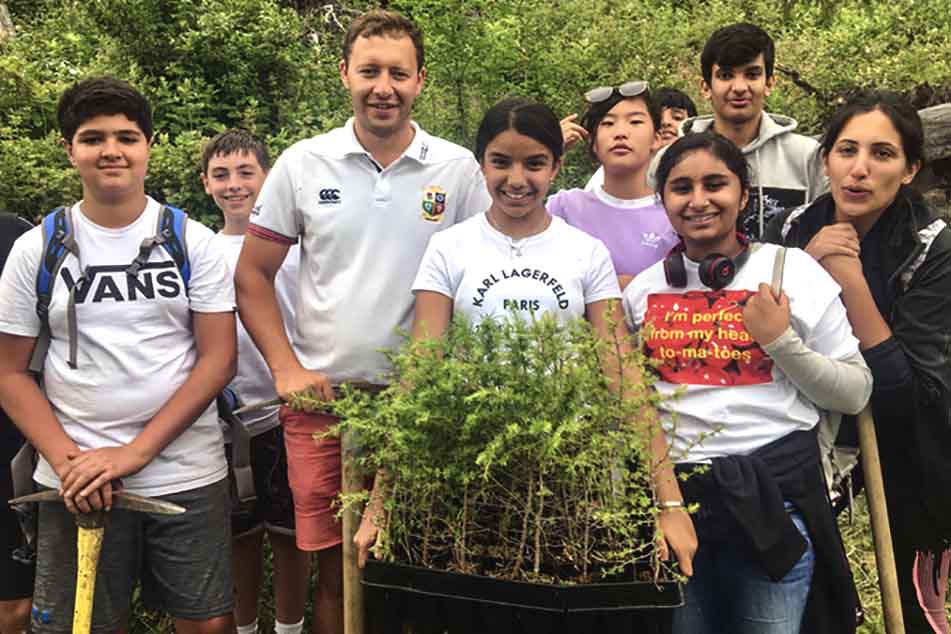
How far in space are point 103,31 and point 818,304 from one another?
7.51 meters

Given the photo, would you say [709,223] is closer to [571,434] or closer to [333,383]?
[571,434]

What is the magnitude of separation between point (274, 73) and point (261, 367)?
4.75 meters

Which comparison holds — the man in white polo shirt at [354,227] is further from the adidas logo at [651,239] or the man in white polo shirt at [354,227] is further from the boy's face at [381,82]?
the adidas logo at [651,239]

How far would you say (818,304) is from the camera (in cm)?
246

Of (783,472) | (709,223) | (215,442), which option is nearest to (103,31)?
(215,442)

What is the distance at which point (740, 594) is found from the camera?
2436 millimetres

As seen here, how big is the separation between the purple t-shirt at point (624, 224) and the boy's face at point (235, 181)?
1383mm

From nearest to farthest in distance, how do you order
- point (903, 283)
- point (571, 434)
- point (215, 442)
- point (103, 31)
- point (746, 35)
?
point (571, 434) < point (903, 283) < point (215, 442) < point (746, 35) < point (103, 31)

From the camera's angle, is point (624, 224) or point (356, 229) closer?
point (356, 229)

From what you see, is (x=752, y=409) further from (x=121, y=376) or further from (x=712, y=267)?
(x=121, y=376)

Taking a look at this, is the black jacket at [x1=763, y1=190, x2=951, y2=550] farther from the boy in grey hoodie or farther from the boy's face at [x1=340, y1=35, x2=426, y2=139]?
the boy's face at [x1=340, y1=35, x2=426, y2=139]

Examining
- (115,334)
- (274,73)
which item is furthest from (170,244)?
(274,73)

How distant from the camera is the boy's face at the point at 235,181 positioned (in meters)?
3.72

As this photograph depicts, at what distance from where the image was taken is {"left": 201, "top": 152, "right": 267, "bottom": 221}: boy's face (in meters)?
3.72
